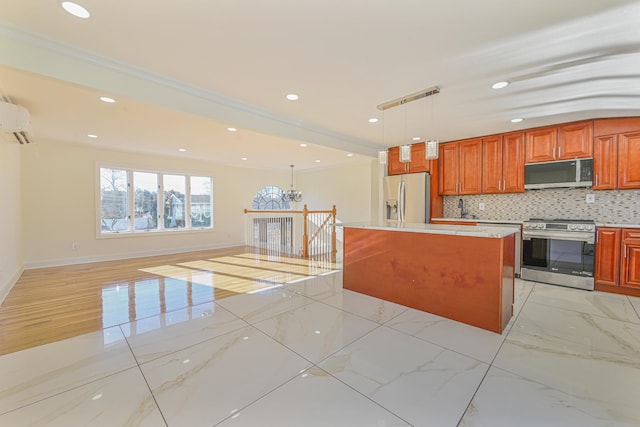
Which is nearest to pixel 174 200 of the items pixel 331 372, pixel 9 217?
pixel 9 217

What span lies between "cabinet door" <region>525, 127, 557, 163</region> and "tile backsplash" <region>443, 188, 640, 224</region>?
0.58 meters

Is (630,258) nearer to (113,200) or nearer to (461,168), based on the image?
(461,168)

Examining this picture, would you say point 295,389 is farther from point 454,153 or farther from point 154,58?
point 454,153

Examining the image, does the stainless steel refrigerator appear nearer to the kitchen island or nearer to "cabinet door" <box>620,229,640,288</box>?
the kitchen island

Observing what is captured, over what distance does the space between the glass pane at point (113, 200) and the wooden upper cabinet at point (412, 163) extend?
5999 mm

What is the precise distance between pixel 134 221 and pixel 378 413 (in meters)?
6.63

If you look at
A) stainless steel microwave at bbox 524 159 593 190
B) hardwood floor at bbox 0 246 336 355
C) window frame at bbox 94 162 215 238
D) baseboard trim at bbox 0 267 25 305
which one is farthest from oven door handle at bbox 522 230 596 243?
baseboard trim at bbox 0 267 25 305

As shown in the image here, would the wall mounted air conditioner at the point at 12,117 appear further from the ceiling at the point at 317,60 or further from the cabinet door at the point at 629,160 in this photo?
the cabinet door at the point at 629,160

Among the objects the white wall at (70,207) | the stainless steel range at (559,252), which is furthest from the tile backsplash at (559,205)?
the white wall at (70,207)

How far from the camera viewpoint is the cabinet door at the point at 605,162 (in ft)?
11.6

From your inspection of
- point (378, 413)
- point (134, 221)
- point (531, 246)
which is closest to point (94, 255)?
point (134, 221)

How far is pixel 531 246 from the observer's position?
398 cm

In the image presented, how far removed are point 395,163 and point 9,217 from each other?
259 inches

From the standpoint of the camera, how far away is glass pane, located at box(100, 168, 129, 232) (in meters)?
5.64
